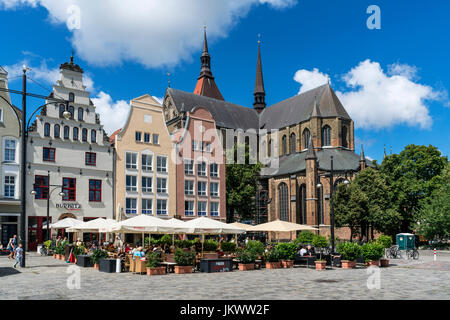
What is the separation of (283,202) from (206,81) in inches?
1474

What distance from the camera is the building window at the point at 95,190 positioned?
39938 millimetres

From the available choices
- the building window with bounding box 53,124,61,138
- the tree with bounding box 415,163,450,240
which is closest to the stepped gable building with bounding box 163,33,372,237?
the tree with bounding box 415,163,450,240

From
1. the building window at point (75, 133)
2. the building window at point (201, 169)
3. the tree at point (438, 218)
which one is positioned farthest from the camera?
the building window at point (201, 169)

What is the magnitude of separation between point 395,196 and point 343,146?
605 inches

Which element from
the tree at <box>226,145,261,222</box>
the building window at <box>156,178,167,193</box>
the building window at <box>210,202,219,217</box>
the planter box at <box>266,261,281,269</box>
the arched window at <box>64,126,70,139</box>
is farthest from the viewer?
the tree at <box>226,145,261,222</box>

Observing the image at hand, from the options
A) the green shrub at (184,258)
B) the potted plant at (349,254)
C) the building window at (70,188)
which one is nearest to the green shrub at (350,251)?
the potted plant at (349,254)

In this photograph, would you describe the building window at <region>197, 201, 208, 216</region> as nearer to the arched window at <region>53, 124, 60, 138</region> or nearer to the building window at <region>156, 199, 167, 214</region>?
the building window at <region>156, 199, 167, 214</region>

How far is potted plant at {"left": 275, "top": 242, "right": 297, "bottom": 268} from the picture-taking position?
23.6m

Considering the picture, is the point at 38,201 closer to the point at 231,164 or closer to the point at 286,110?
the point at 231,164

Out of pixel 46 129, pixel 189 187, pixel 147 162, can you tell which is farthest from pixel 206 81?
pixel 46 129

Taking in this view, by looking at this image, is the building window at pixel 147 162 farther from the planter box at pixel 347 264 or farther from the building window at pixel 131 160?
the planter box at pixel 347 264

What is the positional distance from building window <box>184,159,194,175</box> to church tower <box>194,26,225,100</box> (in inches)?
1746

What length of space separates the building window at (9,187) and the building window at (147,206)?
1185cm

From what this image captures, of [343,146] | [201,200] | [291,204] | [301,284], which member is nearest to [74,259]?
[301,284]
